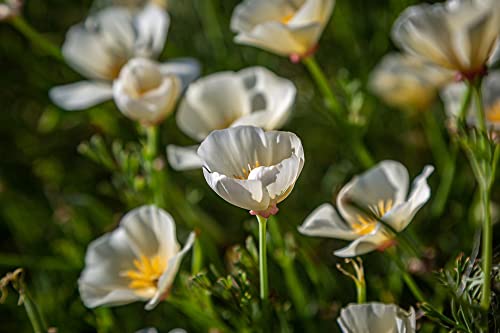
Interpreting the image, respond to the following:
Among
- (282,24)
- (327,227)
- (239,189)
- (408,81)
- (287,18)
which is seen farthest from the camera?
(408,81)

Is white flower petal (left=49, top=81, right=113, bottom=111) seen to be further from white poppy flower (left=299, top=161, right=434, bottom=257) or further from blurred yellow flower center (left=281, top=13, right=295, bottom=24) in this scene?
white poppy flower (left=299, top=161, right=434, bottom=257)

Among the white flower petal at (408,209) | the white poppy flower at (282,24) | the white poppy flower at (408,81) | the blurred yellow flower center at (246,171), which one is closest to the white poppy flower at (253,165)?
the blurred yellow flower center at (246,171)

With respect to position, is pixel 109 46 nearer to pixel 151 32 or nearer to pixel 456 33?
pixel 151 32

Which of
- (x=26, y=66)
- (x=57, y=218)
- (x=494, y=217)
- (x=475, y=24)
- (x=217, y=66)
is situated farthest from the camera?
(x=26, y=66)

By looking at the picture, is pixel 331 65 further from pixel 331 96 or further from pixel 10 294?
pixel 10 294

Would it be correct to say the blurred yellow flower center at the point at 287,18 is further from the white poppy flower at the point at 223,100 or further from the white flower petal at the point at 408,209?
the white flower petal at the point at 408,209

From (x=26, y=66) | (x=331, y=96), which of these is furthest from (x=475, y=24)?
(x=26, y=66)

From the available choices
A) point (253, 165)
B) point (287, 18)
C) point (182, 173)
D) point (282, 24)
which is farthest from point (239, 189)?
point (182, 173)
